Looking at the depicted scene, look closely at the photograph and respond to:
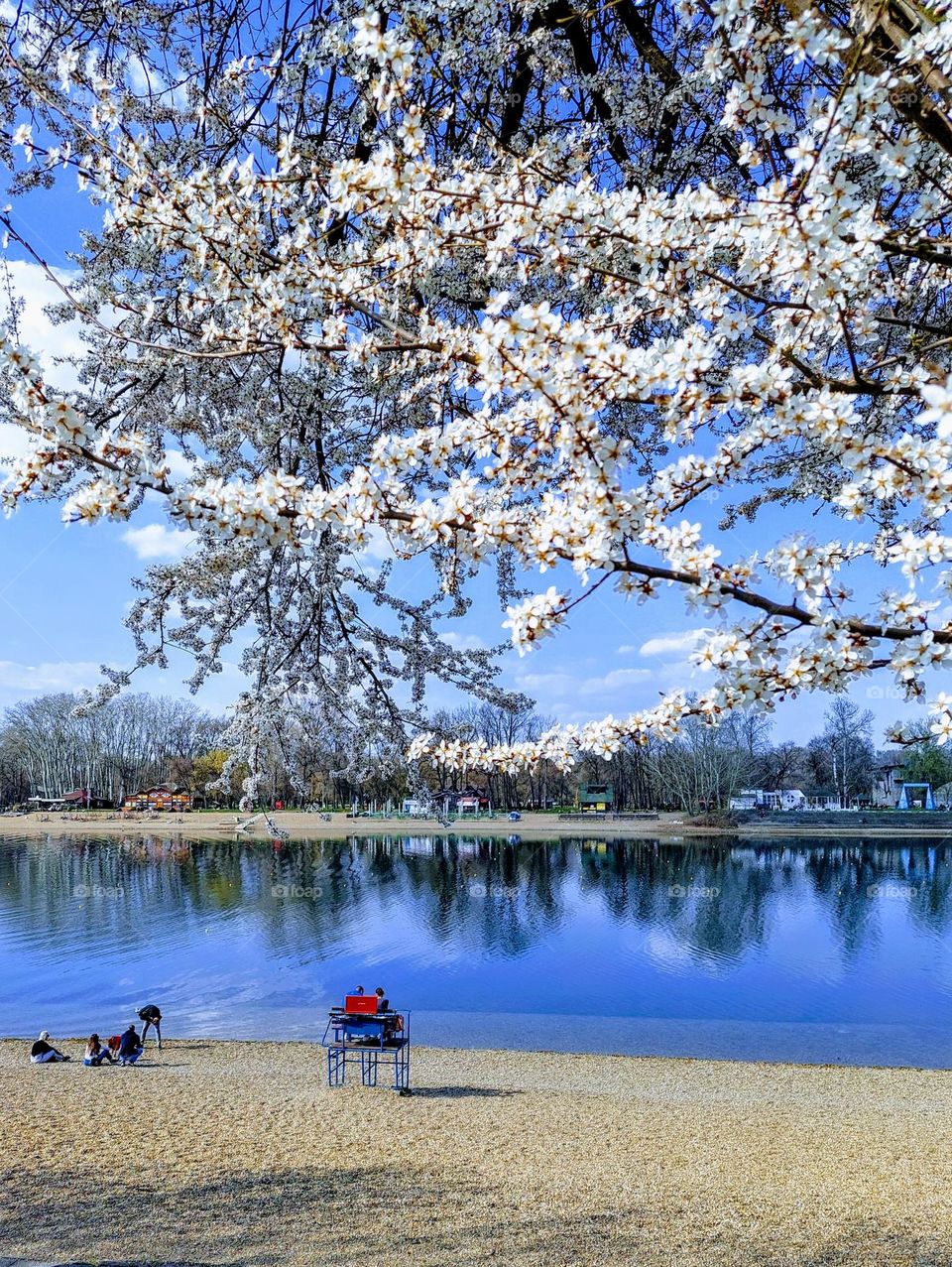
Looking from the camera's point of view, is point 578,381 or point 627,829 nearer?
point 578,381

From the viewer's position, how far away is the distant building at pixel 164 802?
215 feet

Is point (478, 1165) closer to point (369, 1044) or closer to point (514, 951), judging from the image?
point (369, 1044)

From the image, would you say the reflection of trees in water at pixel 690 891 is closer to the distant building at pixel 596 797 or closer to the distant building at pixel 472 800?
the distant building at pixel 472 800

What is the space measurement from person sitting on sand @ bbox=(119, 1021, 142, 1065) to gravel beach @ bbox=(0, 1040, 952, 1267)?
0.29 metres

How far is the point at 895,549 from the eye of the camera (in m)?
2.32

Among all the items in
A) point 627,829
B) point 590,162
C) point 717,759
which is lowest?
point 627,829

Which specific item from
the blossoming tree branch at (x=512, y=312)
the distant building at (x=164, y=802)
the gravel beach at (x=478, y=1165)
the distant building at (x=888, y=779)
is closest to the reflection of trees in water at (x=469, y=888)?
the gravel beach at (x=478, y=1165)

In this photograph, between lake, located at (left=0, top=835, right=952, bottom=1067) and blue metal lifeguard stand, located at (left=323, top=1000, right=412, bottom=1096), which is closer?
A: blue metal lifeguard stand, located at (left=323, top=1000, right=412, bottom=1096)

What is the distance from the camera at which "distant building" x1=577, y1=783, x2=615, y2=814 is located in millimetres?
63688

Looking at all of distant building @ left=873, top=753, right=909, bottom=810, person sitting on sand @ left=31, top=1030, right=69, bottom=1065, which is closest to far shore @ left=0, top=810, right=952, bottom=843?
distant building @ left=873, top=753, right=909, bottom=810

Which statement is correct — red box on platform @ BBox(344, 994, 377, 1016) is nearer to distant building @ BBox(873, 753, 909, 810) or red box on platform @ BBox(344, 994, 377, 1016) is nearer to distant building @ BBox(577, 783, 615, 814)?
distant building @ BBox(577, 783, 615, 814)

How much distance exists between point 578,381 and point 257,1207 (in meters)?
6.78

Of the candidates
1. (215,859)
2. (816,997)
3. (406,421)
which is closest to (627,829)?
(215,859)

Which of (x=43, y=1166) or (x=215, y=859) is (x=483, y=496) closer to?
(x=43, y=1166)
